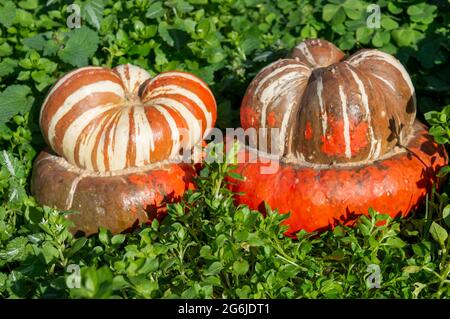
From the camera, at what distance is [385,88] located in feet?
10.6

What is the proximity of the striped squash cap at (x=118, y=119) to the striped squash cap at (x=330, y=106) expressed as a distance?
297 mm

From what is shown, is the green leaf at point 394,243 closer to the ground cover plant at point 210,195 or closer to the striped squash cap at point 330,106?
the ground cover plant at point 210,195

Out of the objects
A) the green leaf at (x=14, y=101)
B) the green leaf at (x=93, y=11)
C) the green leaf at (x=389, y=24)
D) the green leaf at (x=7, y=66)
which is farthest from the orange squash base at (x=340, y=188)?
the green leaf at (x=7, y=66)

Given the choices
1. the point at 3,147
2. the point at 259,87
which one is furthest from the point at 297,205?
the point at 3,147

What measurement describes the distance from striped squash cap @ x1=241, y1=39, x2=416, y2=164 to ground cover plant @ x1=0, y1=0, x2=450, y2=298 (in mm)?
234

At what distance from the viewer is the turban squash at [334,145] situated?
3088 mm

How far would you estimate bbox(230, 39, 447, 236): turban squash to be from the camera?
3088mm

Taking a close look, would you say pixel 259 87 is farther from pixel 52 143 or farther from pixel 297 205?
pixel 52 143

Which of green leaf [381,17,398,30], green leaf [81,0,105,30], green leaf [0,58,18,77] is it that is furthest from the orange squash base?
green leaf [0,58,18,77]

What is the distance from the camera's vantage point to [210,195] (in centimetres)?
304

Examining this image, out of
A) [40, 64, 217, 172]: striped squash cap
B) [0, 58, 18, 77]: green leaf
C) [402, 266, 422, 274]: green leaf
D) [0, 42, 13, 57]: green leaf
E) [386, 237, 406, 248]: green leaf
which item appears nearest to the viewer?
[402, 266, 422, 274]: green leaf

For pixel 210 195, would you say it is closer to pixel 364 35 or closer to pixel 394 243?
pixel 394 243
